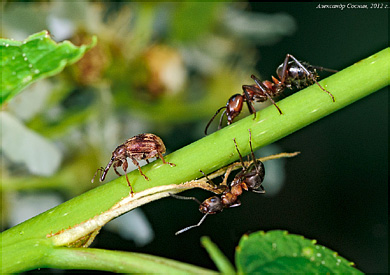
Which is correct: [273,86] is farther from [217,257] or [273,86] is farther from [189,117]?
[217,257]

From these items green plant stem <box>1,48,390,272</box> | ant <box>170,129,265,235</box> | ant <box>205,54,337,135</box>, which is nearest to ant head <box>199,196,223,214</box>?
ant <box>170,129,265,235</box>

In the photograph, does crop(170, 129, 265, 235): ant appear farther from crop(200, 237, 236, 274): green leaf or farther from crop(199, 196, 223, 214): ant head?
crop(200, 237, 236, 274): green leaf

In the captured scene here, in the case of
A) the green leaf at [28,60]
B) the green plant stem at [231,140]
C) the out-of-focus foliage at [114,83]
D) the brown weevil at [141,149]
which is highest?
the out-of-focus foliage at [114,83]

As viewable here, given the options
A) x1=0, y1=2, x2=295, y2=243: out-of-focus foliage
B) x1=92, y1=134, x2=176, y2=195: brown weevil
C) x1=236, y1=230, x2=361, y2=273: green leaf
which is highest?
x1=0, y1=2, x2=295, y2=243: out-of-focus foliage

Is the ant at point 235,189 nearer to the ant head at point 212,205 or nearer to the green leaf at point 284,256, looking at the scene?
the ant head at point 212,205

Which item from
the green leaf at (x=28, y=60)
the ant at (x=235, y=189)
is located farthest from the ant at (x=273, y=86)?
the green leaf at (x=28, y=60)
